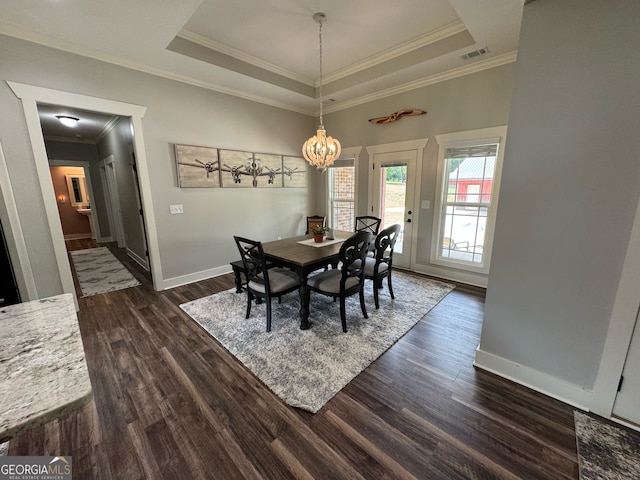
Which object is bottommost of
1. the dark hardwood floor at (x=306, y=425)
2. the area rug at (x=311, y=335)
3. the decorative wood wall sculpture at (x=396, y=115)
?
the dark hardwood floor at (x=306, y=425)

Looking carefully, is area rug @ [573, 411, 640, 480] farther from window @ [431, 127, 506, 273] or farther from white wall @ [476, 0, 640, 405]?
window @ [431, 127, 506, 273]

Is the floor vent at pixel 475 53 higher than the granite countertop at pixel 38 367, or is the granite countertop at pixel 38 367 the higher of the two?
the floor vent at pixel 475 53

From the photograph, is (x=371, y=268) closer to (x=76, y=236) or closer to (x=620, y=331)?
(x=620, y=331)

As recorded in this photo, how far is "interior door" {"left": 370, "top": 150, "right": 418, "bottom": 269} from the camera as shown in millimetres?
4098

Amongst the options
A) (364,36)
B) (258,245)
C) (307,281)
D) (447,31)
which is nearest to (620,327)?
(307,281)

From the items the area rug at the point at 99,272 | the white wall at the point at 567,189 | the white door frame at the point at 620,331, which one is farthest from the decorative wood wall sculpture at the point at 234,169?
the white door frame at the point at 620,331

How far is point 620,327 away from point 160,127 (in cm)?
470

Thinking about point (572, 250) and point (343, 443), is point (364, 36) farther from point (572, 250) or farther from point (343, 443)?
point (343, 443)

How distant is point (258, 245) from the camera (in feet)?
7.49

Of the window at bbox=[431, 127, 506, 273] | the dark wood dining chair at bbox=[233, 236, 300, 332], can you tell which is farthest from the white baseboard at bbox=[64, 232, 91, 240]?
the window at bbox=[431, 127, 506, 273]

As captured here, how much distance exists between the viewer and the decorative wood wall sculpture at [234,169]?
3.60 metres

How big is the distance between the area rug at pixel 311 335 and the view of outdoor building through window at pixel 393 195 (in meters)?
1.32

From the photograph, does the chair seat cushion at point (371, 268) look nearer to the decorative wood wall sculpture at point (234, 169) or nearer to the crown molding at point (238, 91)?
the decorative wood wall sculpture at point (234, 169)

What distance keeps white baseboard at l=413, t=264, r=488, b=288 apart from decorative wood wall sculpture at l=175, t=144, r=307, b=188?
9.13 ft
